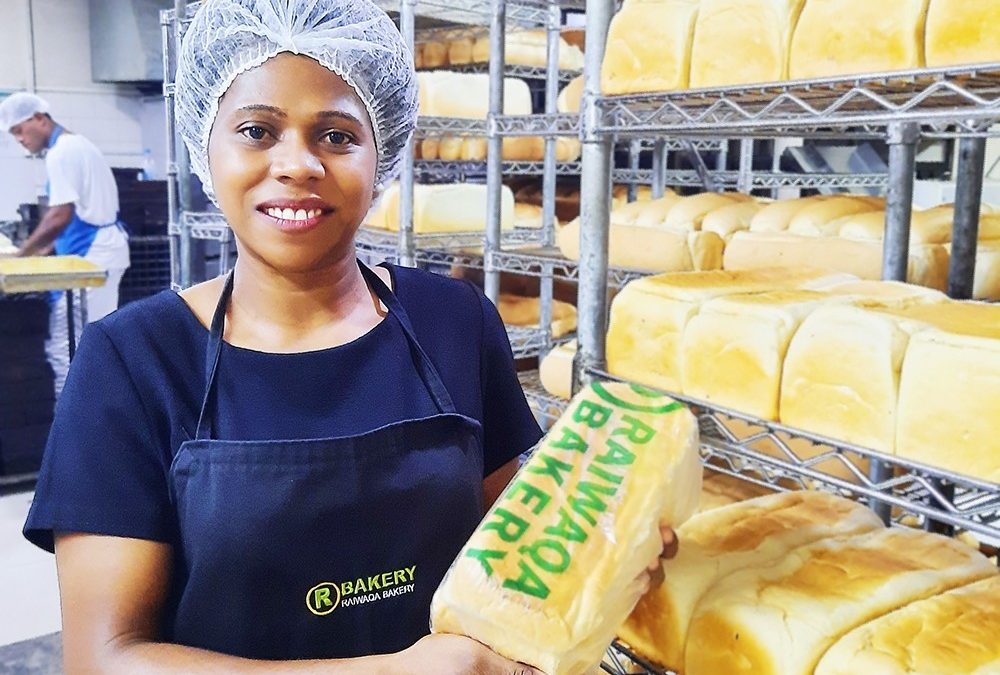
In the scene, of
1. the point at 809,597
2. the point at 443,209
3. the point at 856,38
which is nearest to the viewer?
the point at 809,597

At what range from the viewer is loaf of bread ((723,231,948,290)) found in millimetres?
1999

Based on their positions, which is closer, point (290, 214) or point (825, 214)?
point (290, 214)

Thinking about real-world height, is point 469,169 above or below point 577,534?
above

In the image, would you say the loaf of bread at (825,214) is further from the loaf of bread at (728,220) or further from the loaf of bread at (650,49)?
the loaf of bread at (650,49)

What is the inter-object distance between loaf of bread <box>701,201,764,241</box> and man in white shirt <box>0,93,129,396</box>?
11.2ft

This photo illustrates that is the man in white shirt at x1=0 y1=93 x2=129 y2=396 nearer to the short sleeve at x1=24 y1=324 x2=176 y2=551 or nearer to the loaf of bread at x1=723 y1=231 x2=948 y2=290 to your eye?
Answer: the loaf of bread at x1=723 y1=231 x2=948 y2=290


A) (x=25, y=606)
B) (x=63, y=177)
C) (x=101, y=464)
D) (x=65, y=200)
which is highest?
(x=63, y=177)

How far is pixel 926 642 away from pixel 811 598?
139 mm

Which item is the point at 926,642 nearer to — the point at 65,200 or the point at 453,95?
the point at 453,95

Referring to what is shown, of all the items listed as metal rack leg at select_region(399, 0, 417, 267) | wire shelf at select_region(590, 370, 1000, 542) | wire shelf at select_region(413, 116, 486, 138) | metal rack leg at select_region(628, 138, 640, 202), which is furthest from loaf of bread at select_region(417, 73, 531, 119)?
wire shelf at select_region(590, 370, 1000, 542)

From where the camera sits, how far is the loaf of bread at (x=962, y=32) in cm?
111

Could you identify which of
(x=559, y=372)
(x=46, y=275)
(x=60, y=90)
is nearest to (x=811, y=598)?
(x=559, y=372)

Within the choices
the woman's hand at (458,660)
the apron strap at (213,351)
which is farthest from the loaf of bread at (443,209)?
the woman's hand at (458,660)

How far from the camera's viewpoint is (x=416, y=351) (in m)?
1.28
